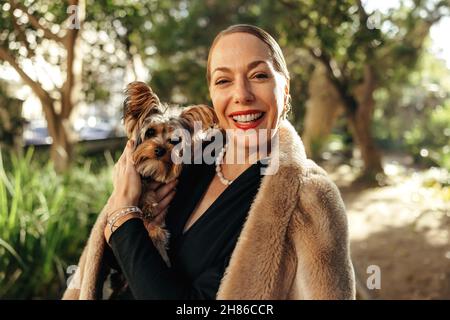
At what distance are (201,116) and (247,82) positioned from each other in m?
0.46

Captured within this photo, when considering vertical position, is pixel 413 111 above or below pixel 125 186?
above

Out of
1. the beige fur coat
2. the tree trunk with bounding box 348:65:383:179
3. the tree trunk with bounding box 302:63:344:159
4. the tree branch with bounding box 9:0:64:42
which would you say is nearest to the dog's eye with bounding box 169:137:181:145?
the beige fur coat

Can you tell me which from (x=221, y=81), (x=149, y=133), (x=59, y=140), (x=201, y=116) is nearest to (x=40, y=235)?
(x=59, y=140)

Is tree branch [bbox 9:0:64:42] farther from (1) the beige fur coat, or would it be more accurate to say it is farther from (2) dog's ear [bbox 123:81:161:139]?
(1) the beige fur coat

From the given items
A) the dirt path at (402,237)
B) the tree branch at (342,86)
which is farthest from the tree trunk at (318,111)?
the tree branch at (342,86)

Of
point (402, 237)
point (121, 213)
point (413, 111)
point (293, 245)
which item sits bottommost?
point (293, 245)

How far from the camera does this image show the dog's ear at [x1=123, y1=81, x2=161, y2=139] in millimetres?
1924

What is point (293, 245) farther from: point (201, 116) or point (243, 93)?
point (201, 116)

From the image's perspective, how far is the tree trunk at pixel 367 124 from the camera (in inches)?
462

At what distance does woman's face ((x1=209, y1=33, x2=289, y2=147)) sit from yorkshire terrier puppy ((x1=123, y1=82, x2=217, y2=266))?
34 cm

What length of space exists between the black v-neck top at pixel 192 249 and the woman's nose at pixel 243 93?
24 centimetres

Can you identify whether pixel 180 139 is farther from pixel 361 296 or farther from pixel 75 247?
pixel 75 247

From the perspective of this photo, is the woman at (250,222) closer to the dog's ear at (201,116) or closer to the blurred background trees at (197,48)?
the dog's ear at (201,116)

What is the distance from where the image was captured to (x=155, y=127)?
197cm
